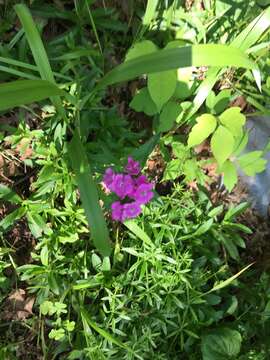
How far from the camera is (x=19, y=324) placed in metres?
1.78

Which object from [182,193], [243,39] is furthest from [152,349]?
[243,39]

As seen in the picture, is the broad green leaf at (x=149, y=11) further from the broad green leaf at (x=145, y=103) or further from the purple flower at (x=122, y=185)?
the purple flower at (x=122, y=185)

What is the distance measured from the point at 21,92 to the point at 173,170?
836 millimetres

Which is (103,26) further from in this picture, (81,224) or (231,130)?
(81,224)

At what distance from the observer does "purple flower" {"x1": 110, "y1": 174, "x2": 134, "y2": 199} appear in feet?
5.04

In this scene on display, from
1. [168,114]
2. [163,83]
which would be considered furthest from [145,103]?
[163,83]

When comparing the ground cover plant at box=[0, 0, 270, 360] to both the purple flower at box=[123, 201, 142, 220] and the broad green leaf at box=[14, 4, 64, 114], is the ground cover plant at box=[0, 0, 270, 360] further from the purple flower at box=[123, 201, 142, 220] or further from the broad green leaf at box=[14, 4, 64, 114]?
the broad green leaf at box=[14, 4, 64, 114]

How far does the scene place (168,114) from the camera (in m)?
1.76

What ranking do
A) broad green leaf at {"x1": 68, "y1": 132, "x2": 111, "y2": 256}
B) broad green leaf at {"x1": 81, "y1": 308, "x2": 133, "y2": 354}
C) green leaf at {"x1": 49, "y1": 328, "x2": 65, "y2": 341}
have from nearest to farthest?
broad green leaf at {"x1": 68, "y1": 132, "x2": 111, "y2": 256} < broad green leaf at {"x1": 81, "y1": 308, "x2": 133, "y2": 354} < green leaf at {"x1": 49, "y1": 328, "x2": 65, "y2": 341}

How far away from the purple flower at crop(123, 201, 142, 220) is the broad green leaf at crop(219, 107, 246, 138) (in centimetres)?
44

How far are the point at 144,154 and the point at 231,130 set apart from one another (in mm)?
327

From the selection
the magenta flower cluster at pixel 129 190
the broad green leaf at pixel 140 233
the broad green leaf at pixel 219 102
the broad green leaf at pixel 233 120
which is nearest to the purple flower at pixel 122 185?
the magenta flower cluster at pixel 129 190

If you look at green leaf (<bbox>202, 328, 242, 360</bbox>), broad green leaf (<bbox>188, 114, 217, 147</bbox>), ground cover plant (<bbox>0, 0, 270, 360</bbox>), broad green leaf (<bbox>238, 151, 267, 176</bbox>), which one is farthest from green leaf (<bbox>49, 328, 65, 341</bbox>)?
broad green leaf (<bbox>238, 151, 267, 176</bbox>)

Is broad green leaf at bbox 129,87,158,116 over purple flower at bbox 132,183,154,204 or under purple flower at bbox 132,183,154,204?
over
